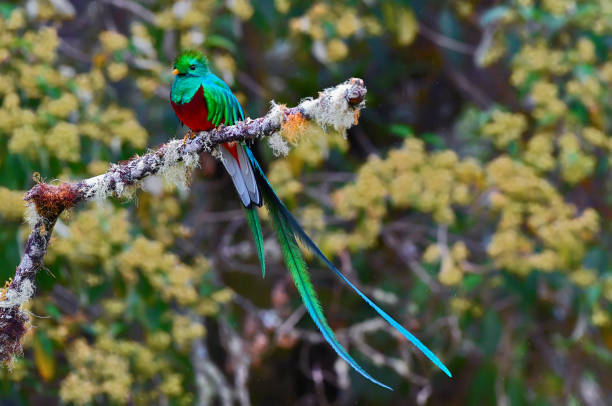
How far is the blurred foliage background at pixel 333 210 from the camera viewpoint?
114 inches

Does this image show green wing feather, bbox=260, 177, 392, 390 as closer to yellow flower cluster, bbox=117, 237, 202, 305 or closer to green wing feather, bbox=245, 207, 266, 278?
green wing feather, bbox=245, 207, 266, 278

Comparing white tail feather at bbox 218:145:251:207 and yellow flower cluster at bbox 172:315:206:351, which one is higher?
yellow flower cluster at bbox 172:315:206:351

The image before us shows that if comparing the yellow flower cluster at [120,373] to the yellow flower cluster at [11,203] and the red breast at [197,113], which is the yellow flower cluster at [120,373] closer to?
the yellow flower cluster at [11,203]

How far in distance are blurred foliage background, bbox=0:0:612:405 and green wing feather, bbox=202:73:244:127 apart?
0.88 metres

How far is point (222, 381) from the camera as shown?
3.44 meters

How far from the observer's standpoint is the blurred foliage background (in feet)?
9.51

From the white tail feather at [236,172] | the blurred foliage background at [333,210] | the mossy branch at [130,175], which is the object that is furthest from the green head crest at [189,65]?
the blurred foliage background at [333,210]

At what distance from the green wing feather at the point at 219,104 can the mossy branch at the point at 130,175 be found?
0.70 ft

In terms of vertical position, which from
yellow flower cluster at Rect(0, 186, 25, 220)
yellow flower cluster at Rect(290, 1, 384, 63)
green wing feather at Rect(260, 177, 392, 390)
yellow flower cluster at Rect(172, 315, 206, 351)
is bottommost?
green wing feather at Rect(260, 177, 392, 390)

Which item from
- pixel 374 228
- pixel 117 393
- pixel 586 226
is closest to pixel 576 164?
pixel 586 226

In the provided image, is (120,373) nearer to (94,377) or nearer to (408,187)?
(94,377)

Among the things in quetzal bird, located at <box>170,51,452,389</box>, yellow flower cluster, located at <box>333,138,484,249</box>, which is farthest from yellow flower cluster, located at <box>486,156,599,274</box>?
quetzal bird, located at <box>170,51,452,389</box>

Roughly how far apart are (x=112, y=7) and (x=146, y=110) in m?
0.55

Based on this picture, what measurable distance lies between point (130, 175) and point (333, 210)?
1.92 meters
